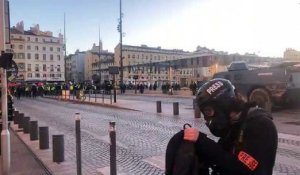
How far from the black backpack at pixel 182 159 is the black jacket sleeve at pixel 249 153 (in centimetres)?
7

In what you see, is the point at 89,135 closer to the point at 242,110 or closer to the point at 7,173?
the point at 7,173

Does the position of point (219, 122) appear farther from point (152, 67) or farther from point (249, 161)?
point (152, 67)

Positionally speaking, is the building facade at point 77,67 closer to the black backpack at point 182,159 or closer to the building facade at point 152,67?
the building facade at point 152,67

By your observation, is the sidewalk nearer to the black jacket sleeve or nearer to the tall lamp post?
the tall lamp post

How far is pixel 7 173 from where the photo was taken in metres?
7.55

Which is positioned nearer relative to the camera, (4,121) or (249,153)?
(249,153)

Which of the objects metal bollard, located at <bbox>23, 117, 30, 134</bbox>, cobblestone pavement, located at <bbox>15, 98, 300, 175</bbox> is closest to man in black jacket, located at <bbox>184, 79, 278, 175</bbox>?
cobblestone pavement, located at <bbox>15, 98, 300, 175</bbox>

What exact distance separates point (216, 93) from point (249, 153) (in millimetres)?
395

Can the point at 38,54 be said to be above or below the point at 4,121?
above

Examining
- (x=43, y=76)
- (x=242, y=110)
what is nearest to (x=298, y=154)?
(x=242, y=110)

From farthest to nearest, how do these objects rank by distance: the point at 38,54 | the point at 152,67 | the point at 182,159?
the point at 38,54, the point at 152,67, the point at 182,159

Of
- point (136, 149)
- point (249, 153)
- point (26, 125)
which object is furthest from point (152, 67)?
point (249, 153)

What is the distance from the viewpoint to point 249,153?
221 centimetres

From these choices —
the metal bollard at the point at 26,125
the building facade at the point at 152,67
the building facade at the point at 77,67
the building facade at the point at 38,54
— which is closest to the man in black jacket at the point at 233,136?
the metal bollard at the point at 26,125
